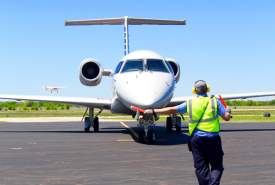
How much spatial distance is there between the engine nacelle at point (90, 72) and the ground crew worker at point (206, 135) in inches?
635

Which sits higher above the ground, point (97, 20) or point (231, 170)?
point (97, 20)

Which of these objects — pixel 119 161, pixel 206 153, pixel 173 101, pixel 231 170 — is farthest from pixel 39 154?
pixel 173 101

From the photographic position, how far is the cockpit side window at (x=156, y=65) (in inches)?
715

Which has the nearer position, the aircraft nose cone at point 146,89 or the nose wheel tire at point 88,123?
the aircraft nose cone at point 146,89

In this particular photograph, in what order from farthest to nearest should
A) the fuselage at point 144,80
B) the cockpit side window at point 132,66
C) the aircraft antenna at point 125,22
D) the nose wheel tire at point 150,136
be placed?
the aircraft antenna at point 125,22 → the cockpit side window at point 132,66 → the nose wheel tire at point 150,136 → the fuselage at point 144,80

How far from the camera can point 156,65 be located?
18.4 metres

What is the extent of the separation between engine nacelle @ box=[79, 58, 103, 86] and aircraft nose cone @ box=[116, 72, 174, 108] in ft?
16.3

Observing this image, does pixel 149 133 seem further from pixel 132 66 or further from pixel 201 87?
pixel 201 87

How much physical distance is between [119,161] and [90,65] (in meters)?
11.9

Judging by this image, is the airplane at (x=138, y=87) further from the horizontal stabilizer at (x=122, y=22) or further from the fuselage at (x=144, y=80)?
the horizontal stabilizer at (x=122, y=22)

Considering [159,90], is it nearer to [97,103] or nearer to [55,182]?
[97,103]

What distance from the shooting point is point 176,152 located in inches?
549

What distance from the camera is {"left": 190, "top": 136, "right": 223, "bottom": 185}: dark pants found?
7.30m

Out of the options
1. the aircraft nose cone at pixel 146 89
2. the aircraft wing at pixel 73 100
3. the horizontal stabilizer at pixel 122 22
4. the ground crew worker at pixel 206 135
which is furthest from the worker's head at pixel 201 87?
the horizontal stabilizer at pixel 122 22
